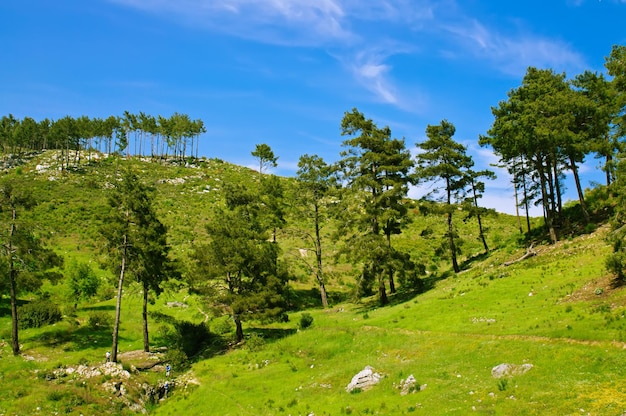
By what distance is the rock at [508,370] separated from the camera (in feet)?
59.2

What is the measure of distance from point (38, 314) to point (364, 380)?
33.3 m

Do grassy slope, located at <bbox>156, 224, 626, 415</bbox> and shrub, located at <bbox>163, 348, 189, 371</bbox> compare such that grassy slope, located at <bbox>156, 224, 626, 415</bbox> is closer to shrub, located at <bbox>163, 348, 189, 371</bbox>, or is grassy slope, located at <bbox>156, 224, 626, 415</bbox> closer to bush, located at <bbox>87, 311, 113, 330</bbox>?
shrub, located at <bbox>163, 348, 189, 371</bbox>

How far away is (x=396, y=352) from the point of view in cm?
2608

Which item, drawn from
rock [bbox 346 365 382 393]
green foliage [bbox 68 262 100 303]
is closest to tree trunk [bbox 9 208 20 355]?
green foliage [bbox 68 262 100 303]

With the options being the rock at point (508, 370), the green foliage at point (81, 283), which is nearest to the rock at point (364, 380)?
the rock at point (508, 370)

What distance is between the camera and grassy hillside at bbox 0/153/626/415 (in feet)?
56.7

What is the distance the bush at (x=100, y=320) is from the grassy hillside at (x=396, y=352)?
0.89ft

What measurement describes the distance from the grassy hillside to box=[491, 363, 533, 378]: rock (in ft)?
0.86

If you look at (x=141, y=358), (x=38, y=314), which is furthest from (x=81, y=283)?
(x=141, y=358)

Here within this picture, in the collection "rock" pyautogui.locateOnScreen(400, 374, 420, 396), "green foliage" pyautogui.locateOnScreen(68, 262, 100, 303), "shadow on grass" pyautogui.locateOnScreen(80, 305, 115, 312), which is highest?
"green foliage" pyautogui.locateOnScreen(68, 262, 100, 303)

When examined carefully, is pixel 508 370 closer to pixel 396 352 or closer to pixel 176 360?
pixel 396 352

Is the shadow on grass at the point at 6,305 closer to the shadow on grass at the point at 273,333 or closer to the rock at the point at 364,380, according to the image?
the shadow on grass at the point at 273,333

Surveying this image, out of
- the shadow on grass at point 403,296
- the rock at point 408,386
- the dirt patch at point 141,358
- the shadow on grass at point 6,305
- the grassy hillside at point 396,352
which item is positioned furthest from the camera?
the shadow on grass at point 403,296

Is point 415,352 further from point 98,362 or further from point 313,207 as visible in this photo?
point 313,207
